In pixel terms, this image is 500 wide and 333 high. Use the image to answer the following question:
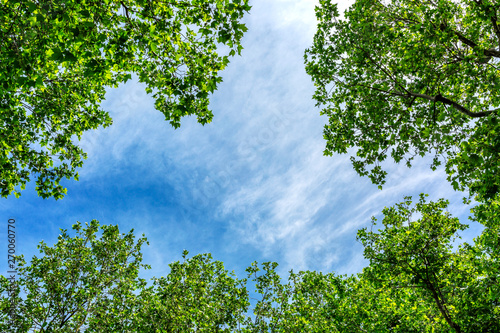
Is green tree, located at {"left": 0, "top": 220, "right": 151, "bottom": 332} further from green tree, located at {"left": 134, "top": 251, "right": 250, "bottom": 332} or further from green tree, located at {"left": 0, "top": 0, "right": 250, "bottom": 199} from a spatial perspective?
green tree, located at {"left": 0, "top": 0, "right": 250, "bottom": 199}

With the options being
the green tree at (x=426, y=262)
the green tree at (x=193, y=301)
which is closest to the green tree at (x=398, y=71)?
the green tree at (x=426, y=262)

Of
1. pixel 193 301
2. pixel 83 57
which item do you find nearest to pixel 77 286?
pixel 193 301

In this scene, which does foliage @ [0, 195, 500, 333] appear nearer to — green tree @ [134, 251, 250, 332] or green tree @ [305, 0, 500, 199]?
green tree @ [134, 251, 250, 332]

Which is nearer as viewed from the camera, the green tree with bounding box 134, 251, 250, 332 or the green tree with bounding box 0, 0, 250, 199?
the green tree with bounding box 0, 0, 250, 199

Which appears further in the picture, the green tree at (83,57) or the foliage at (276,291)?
the foliage at (276,291)

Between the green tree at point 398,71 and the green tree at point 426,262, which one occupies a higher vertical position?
the green tree at point 398,71

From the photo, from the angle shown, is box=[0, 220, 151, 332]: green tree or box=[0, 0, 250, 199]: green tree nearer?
box=[0, 0, 250, 199]: green tree

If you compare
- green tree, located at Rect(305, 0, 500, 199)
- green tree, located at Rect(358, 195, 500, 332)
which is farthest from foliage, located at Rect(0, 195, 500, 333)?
Result: green tree, located at Rect(305, 0, 500, 199)

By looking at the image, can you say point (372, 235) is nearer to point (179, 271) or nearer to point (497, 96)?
point (497, 96)

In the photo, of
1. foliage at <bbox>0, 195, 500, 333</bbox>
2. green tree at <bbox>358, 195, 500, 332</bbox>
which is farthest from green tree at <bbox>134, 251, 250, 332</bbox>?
green tree at <bbox>358, 195, 500, 332</bbox>

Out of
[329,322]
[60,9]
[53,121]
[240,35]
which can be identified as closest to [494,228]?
[329,322]

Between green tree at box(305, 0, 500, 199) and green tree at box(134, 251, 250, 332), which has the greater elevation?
green tree at box(305, 0, 500, 199)

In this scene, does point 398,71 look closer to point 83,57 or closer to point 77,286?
point 83,57

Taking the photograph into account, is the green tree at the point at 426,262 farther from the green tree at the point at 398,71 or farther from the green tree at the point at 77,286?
the green tree at the point at 77,286
